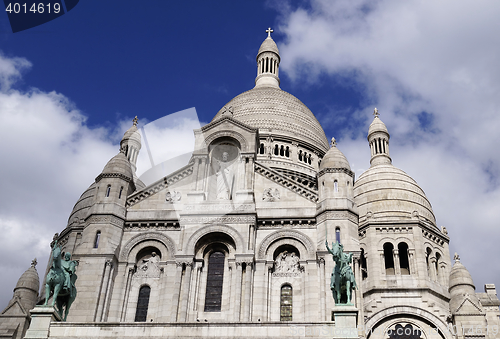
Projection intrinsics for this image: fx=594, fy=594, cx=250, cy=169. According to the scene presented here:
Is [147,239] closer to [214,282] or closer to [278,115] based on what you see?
[214,282]

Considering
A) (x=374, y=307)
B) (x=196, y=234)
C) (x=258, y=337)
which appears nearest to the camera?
(x=258, y=337)

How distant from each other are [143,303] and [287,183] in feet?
Result: 33.7

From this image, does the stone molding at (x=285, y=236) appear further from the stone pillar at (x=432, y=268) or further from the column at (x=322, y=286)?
the stone pillar at (x=432, y=268)

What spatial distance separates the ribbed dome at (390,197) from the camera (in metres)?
44.0

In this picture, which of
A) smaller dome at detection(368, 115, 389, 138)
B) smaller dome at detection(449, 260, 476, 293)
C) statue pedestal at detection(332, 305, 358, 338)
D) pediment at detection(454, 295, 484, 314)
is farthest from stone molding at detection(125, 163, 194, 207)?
smaller dome at detection(368, 115, 389, 138)

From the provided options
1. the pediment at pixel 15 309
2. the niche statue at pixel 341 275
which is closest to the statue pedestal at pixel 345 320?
the niche statue at pixel 341 275

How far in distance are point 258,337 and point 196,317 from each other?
5.95m

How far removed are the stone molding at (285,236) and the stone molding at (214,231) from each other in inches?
43.9

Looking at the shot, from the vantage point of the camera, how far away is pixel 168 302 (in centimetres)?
2995

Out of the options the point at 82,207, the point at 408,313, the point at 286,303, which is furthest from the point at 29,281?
the point at 408,313

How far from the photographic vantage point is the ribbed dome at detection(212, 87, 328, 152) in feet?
174

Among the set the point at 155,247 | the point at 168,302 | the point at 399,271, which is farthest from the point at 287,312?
the point at 399,271

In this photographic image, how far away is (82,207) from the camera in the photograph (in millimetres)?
46156

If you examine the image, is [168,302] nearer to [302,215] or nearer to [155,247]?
[155,247]
